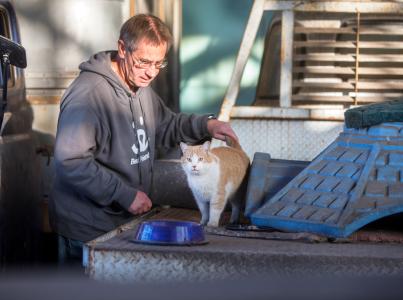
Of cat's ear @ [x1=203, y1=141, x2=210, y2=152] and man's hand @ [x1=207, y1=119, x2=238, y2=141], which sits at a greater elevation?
man's hand @ [x1=207, y1=119, x2=238, y2=141]

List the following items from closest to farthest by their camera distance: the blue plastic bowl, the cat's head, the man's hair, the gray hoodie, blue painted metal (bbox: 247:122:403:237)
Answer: the blue plastic bowl < blue painted metal (bbox: 247:122:403:237) < the gray hoodie < the man's hair < the cat's head

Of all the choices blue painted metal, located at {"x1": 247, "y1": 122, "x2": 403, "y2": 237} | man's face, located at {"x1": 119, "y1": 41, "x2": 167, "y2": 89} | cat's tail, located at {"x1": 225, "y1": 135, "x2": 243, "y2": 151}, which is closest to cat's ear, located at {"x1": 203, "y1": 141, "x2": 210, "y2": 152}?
cat's tail, located at {"x1": 225, "y1": 135, "x2": 243, "y2": 151}

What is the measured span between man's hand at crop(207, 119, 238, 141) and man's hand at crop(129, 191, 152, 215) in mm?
633

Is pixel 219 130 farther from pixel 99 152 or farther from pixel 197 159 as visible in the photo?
pixel 99 152

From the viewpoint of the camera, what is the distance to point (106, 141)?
3.71m

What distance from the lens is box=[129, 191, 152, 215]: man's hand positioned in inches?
142

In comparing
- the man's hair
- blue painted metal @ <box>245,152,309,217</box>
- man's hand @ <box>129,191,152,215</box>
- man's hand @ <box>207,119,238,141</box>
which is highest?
the man's hair

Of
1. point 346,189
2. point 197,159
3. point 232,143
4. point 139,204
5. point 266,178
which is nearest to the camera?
point 346,189

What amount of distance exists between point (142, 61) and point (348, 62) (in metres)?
2.27

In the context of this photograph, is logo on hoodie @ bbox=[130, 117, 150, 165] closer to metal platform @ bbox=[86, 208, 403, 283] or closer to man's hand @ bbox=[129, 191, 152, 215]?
man's hand @ bbox=[129, 191, 152, 215]

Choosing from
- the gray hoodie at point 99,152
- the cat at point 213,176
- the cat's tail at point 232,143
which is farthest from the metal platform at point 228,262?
the cat's tail at point 232,143

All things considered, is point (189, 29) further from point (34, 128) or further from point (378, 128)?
point (378, 128)

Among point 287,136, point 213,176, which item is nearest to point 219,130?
point 213,176

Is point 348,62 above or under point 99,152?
above
